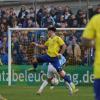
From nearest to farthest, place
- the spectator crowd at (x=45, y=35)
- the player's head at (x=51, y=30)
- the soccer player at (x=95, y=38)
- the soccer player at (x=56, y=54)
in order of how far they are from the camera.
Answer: the soccer player at (x=95, y=38), the player's head at (x=51, y=30), the soccer player at (x=56, y=54), the spectator crowd at (x=45, y=35)

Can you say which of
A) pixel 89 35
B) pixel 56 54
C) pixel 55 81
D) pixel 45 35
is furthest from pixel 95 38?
pixel 45 35

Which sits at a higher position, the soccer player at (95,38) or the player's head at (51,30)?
the soccer player at (95,38)

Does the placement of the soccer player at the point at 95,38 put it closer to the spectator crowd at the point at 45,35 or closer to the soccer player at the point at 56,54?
the soccer player at the point at 56,54

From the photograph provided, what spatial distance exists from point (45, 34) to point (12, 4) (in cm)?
1145

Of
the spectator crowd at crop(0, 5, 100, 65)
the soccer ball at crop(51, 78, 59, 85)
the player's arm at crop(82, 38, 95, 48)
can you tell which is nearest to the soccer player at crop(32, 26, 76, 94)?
the soccer ball at crop(51, 78, 59, 85)

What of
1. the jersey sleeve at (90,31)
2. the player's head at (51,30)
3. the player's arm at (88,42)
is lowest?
the player's head at (51,30)

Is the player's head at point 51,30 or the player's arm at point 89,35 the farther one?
the player's head at point 51,30

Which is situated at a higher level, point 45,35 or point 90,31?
point 90,31

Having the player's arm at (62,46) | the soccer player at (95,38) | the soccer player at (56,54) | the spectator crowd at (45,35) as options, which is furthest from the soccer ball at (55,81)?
the soccer player at (95,38)

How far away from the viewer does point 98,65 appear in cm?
845

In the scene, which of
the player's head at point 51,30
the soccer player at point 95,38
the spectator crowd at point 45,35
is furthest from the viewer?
the spectator crowd at point 45,35

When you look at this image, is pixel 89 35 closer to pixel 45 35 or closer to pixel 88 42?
pixel 88 42

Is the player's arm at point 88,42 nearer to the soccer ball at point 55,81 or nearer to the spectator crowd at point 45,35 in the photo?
the soccer ball at point 55,81

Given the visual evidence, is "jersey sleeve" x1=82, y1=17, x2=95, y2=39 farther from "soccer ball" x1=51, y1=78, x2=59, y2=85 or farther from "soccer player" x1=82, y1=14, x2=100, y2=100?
"soccer ball" x1=51, y1=78, x2=59, y2=85
